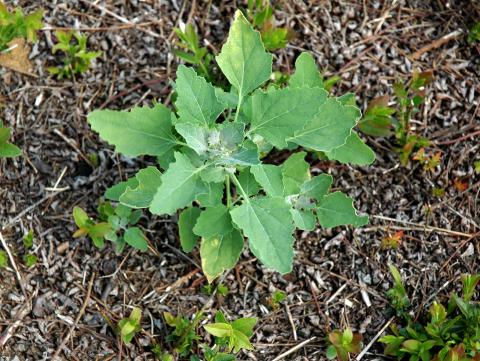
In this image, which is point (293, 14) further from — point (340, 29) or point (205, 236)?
point (205, 236)

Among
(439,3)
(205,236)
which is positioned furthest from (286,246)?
(439,3)

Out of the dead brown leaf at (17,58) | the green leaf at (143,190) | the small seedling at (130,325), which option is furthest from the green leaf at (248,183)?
the dead brown leaf at (17,58)

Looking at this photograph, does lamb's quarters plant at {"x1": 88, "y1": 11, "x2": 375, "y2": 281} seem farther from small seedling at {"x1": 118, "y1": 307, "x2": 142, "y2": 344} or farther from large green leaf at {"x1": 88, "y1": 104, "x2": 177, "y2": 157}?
small seedling at {"x1": 118, "y1": 307, "x2": 142, "y2": 344}

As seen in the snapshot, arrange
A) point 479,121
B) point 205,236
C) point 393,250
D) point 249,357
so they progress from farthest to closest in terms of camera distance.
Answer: point 479,121 < point 393,250 < point 249,357 < point 205,236

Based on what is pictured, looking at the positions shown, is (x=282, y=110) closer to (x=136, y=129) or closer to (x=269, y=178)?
(x=269, y=178)

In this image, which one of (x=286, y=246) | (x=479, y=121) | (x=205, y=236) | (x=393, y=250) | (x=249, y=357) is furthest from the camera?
(x=479, y=121)

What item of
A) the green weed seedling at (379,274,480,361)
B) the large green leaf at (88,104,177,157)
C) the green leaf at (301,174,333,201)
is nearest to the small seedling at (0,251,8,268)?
the large green leaf at (88,104,177,157)
